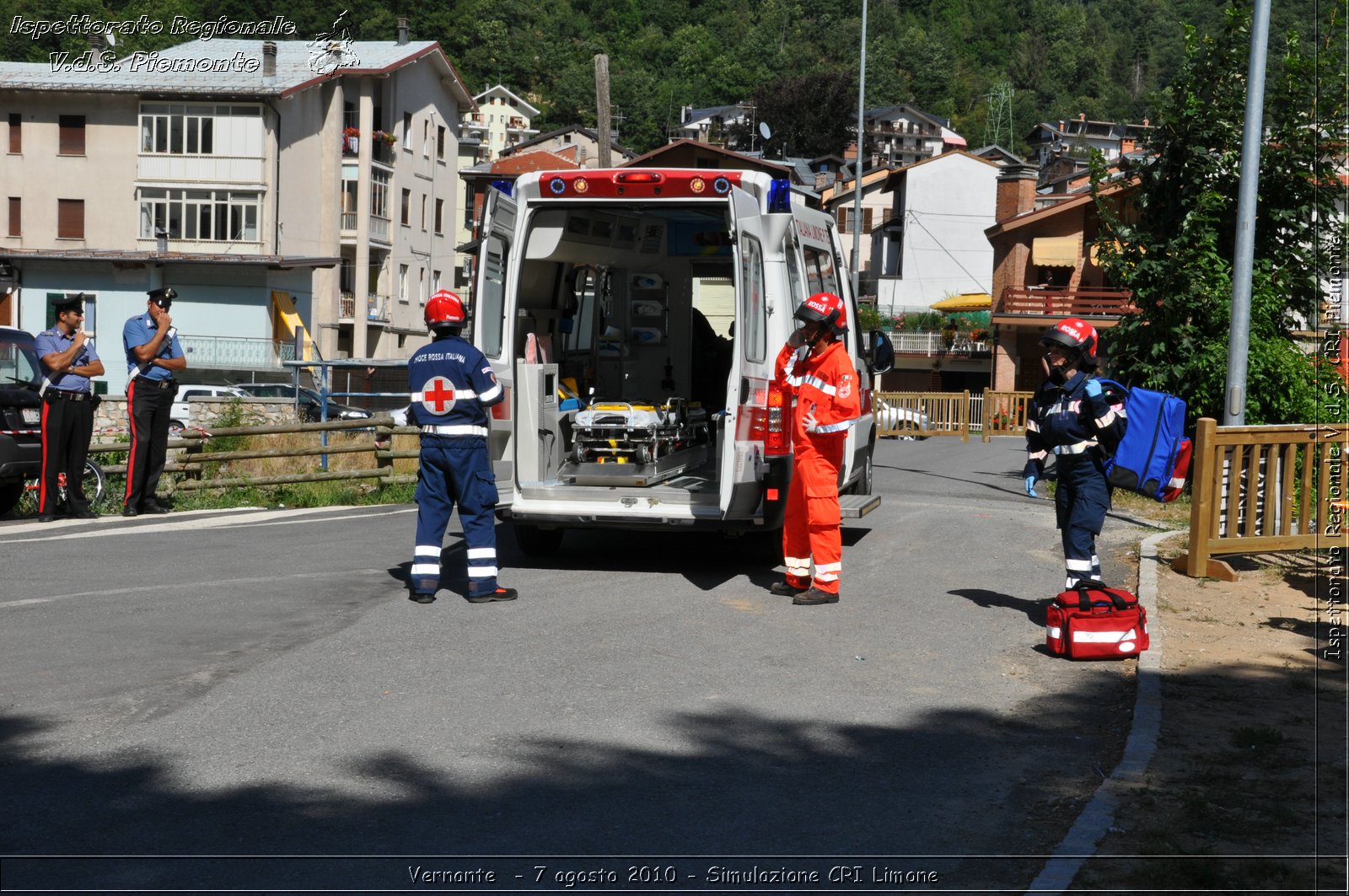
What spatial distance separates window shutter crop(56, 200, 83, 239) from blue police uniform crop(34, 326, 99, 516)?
141 feet

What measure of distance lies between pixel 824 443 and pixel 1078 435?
5.30ft

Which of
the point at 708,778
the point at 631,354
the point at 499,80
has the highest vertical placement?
the point at 499,80

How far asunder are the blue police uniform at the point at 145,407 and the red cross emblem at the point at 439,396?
15.0 feet

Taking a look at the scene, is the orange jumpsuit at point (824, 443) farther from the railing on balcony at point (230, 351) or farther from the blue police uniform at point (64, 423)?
the railing on balcony at point (230, 351)

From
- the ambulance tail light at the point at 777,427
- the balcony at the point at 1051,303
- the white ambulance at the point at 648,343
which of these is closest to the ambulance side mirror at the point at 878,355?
the white ambulance at the point at 648,343

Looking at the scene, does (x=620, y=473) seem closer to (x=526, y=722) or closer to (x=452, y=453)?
(x=452, y=453)

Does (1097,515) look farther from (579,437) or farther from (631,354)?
(631,354)

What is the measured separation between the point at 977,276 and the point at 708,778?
6725 cm

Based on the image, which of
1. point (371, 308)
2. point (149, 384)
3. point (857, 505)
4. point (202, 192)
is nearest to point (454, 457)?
point (857, 505)

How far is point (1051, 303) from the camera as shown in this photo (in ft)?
162

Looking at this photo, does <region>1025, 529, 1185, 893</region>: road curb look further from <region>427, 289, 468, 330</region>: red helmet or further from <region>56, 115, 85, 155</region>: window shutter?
<region>56, 115, 85, 155</region>: window shutter

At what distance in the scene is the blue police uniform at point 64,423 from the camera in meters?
12.1

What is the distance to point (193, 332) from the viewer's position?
49.5 metres

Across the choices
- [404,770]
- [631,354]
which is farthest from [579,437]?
[404,770]
